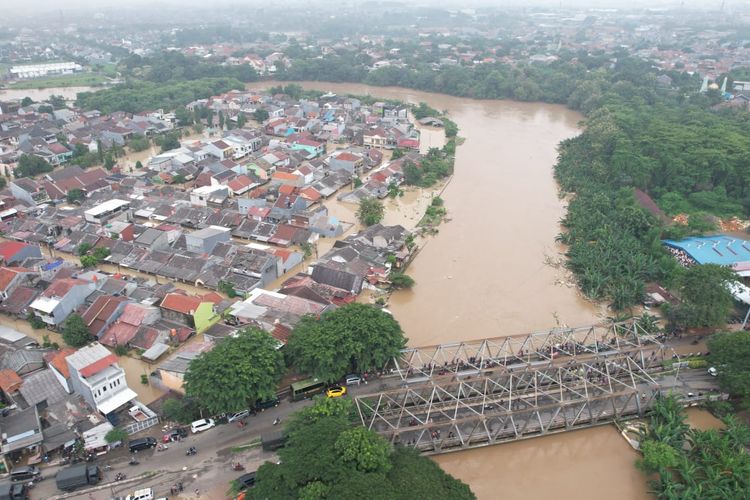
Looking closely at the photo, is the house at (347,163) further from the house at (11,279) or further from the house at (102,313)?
the house at (11,279)

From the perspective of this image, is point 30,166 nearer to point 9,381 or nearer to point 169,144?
point 169,144

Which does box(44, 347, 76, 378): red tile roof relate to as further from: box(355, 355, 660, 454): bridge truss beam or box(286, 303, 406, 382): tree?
box(355, 355, 660, 454): bridge truss beam

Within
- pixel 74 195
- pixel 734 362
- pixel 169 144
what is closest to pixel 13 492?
pixel 734 362

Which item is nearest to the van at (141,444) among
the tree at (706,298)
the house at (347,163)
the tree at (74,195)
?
the tree at (706,298)

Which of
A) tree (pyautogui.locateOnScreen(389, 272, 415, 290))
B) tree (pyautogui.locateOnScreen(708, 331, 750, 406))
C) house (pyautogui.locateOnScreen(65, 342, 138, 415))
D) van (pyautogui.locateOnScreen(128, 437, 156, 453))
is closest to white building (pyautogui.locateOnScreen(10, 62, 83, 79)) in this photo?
tree (pyautogui.locateOnScreen(389, 272, 415, 290))

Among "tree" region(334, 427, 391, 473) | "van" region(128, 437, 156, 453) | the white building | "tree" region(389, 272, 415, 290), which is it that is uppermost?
"tree" region(334, 427, 391, 473)

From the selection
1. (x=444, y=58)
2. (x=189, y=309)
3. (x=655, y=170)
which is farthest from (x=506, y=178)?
(x=444, y=58)

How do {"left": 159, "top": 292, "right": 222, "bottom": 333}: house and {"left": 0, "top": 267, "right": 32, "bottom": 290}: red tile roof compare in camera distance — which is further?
{"left": 0, "top": 267, "right": 32, "bottom": 290}: red tile roof
